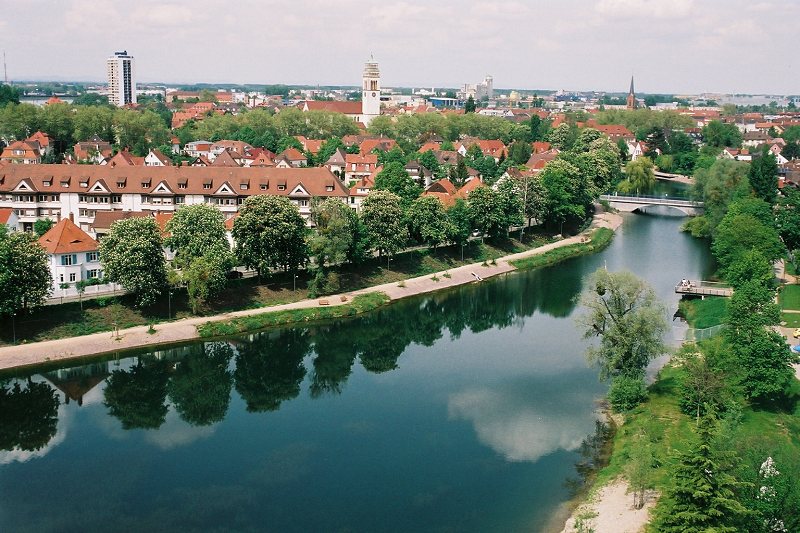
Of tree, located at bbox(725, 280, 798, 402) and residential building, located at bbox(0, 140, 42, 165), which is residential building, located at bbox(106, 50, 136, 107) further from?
tree, located at bbox(725, 280, 798, 402)

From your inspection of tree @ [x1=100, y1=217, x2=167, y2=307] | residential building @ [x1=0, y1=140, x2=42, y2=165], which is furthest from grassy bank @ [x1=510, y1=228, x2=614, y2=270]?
residential building @ [x1=0, y1=140, x2=42, y2=165]

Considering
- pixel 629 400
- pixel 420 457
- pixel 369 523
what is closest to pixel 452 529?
pixel 369 523

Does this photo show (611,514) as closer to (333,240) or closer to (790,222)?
(333,240)

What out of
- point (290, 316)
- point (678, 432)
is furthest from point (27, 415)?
point (678, 432)

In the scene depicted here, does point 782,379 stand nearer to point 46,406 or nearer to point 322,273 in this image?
point 322,273

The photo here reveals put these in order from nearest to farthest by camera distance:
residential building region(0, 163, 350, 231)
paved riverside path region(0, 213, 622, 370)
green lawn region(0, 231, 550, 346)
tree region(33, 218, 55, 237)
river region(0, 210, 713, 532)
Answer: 1. river region(0, 210, 713, 532)
2. paved riverside path region(0, 213, 622, 370)
3. green lawn region(0, 231, 550, 346)
4. tree region(33, 218, 55, 237)
5. residential building region(0, 163, 350, 231)
